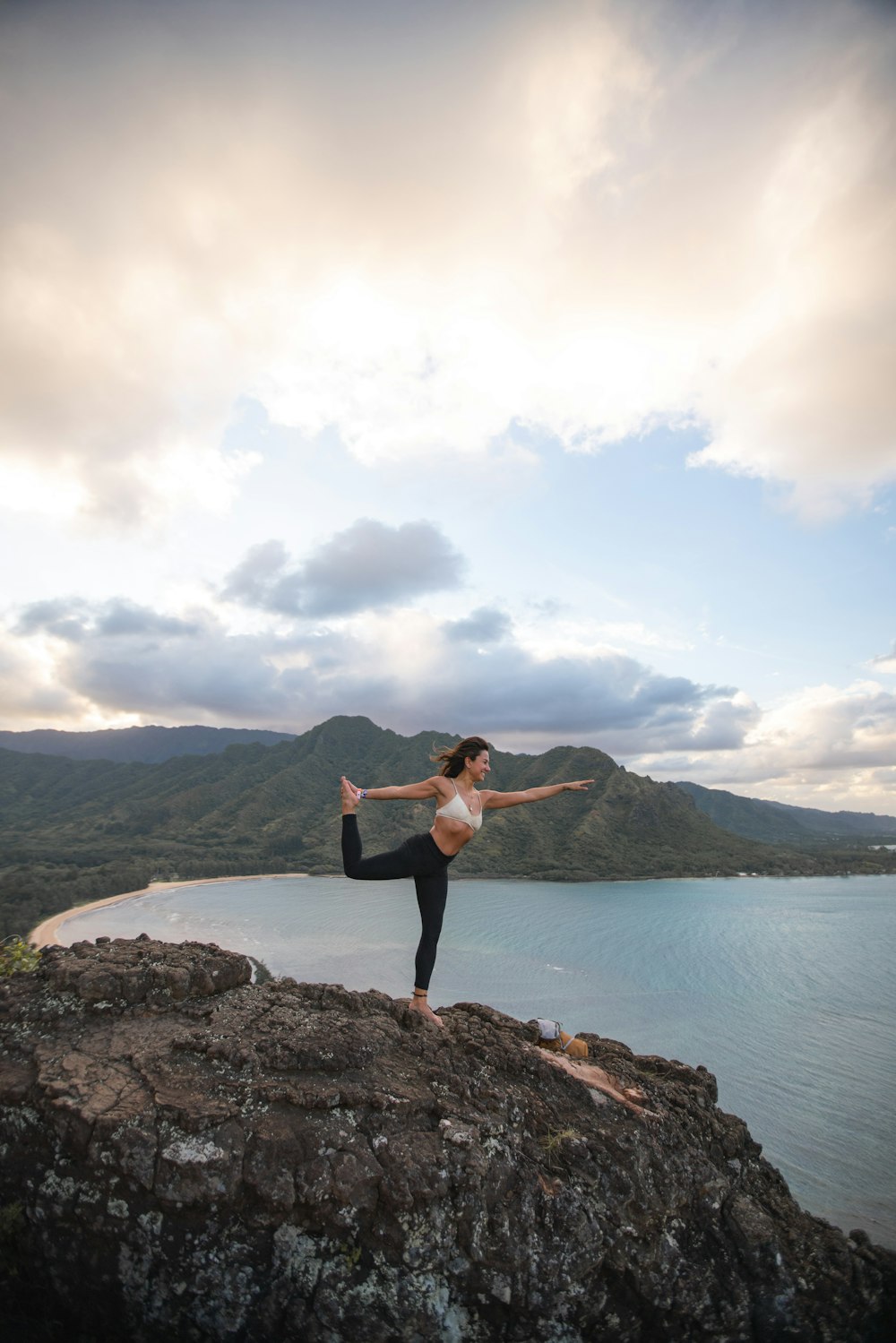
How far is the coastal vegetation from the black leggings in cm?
6520

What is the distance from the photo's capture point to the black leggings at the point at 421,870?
17.1 feet

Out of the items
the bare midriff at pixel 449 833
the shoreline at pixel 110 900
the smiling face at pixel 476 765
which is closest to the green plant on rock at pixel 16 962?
the bare midriff at pixel 449 833

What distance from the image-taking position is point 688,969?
147ft

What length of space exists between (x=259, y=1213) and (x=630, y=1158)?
2.56 meters

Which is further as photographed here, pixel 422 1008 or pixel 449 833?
pixel 422 1008

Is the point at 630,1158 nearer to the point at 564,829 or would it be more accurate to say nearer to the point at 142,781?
the point at 564,829

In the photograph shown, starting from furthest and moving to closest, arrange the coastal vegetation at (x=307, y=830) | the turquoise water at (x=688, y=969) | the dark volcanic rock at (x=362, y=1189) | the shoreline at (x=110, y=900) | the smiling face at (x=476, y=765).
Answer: the coastal vegetation at (x=307, y=830) < the shoreline at (x=110, y=900) < the turquoise water at (x=688, y=969) < the smiling face at (x=476, y=765) < the dark volcanic rock at (x=362, y=1189)

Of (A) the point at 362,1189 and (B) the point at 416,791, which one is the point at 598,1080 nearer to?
(A) the point at 362,1189

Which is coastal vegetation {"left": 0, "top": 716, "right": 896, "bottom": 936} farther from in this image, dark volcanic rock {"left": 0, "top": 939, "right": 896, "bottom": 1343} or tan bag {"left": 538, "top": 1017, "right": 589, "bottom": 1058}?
tan bag {"left": 538, "top": 1017, "right": 589, "bottom": 1058}

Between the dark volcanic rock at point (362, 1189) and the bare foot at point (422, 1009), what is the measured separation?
129 millimetres

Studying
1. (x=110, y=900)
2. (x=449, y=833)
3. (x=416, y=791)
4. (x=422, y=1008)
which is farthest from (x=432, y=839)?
(x=110, y=900)

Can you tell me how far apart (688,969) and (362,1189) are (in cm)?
4838

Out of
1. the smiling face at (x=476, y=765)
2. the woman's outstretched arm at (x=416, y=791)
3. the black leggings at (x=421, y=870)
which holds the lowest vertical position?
the black leggings at (x=421, y=870)

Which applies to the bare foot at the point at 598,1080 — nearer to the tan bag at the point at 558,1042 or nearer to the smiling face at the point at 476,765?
the tan bag at the point at 558,1042
